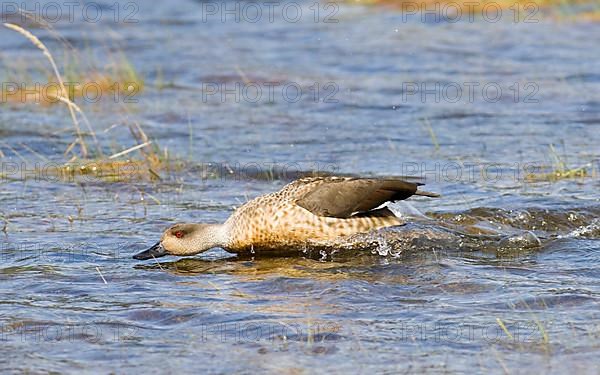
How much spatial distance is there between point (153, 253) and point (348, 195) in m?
1.21

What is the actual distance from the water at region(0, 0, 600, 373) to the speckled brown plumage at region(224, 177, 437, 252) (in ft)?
0.48

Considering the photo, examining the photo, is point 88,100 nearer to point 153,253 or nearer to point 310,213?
point 153,253

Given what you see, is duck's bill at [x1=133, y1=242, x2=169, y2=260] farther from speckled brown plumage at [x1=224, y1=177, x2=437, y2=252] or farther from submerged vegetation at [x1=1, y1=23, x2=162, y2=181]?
submerged vegetation at [x1=1, y1=23, x2=162, y2=181]

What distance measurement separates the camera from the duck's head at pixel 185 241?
7.48m

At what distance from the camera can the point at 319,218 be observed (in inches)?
298

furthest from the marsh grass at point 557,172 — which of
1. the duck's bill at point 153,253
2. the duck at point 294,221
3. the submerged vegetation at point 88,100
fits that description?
the duck's bill at point 153,253

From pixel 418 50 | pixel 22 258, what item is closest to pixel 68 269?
pixel 22 258

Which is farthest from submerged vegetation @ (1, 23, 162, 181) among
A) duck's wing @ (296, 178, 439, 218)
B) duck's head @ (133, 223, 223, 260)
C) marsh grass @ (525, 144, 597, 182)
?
marsh grass @ (525, 144, 597, 182)

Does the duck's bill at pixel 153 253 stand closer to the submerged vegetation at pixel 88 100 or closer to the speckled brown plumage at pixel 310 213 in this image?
the speckled brown plumage at pixel 310 213

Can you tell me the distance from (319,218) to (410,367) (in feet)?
7.45

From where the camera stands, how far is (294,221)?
752 centimetres

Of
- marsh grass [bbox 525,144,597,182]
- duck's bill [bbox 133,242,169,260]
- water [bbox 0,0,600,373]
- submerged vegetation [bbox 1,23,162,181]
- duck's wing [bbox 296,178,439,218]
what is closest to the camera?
water [bbox 0,0,600,373]

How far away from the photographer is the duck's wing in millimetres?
7551

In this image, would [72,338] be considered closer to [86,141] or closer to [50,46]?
[86,141]
